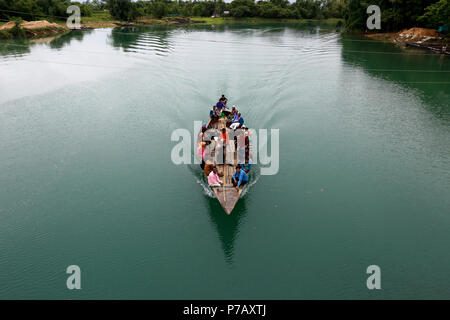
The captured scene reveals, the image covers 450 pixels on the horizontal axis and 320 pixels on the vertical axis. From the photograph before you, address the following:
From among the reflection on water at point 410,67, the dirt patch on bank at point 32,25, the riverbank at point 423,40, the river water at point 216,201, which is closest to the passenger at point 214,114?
the river water at point 216,201

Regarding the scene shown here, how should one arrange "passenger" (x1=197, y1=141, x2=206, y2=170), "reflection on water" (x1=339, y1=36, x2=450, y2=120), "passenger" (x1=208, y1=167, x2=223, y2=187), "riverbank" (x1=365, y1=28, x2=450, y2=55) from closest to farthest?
"passenger" (x1=208, y1=167, x2=223, y2=187) < "passenger" (x1=197, y1=141, x2=206, y2=170) < "reflection on water" (x1=339, y1=36, x2=450, y2=120) < "riverbank" (x1=365, y1=28, x2=450, y2=55)

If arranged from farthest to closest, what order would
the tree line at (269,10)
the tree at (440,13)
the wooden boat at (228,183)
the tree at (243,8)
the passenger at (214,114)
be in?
the tree at (243,8), the tree line at (269,10), the tree at (440,13), the passenger at (214,114), the wooden boat at (228,183)

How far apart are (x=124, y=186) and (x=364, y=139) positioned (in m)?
13.3

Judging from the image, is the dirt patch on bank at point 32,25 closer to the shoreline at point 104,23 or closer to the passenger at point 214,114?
the shoreline at point 104,23

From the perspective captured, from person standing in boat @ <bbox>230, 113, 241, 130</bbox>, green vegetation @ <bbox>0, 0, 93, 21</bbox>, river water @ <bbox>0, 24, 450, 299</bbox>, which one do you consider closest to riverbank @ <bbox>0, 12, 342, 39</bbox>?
green vegetation @ <bbox>0, 0, 93, 21</bbox>

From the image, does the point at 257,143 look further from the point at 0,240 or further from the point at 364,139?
the point at 0,240

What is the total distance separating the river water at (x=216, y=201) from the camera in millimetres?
9047

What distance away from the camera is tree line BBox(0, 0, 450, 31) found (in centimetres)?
4003

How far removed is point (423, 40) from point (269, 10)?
4982 centimetres

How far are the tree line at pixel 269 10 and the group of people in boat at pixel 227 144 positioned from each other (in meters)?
33.9

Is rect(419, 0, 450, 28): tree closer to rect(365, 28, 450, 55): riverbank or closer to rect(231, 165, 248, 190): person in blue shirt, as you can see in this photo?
rect(365, 28, 450, 55): riverbank

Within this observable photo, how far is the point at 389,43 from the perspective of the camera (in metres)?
43.0

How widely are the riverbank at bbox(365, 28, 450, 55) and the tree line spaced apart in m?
1.27

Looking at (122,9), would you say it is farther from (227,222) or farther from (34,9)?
(227,222)
